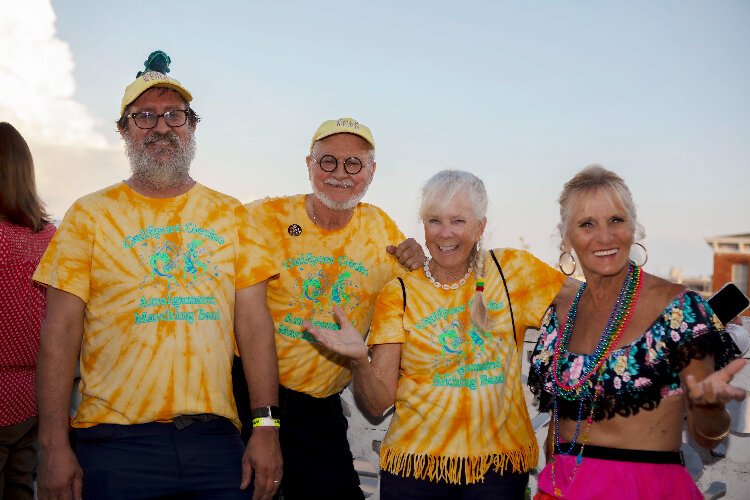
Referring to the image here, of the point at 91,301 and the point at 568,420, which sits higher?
the point at 91,301

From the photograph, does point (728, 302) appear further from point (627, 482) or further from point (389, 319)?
point (389, 319)

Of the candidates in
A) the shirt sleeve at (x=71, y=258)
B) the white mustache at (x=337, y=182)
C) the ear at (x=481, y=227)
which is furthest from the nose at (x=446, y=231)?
the shirt sleeve at (x=71, y=258)

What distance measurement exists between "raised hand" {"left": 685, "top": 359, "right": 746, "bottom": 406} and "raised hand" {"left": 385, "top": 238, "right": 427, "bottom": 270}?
5.28 feet

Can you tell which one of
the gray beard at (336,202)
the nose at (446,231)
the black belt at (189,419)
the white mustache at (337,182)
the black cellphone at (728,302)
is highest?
the white mustache at (337,182)

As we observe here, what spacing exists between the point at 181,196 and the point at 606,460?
7.58 ft

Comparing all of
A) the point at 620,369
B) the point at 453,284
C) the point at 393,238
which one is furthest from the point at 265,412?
the point at 620,369

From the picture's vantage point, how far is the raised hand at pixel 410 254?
371 cm

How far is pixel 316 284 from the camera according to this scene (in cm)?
382

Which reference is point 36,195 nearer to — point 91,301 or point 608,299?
point 91,301

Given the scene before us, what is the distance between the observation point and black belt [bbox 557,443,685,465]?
275cm

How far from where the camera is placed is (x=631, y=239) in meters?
3.01

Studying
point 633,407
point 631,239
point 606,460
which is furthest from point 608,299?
point 606,460

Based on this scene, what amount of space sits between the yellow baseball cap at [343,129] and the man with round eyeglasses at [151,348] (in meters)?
1.08

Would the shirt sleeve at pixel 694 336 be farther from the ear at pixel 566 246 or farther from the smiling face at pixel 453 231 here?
the smiling face at pixel 453 231
